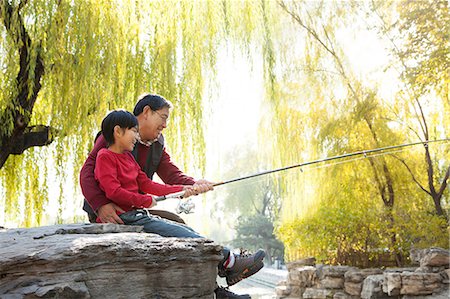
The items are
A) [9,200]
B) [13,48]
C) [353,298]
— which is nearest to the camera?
[13,48]

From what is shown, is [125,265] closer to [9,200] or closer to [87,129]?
[87,129]

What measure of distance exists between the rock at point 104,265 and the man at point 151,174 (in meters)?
0.18

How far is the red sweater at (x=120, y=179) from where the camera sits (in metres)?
2.21

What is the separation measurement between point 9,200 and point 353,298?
4798mm

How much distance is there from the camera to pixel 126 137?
2.30m

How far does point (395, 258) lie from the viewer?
888 cm

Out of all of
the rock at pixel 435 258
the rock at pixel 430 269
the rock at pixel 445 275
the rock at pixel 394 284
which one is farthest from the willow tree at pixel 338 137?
the rock at pixel 394 284

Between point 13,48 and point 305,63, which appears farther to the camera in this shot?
point 305,63

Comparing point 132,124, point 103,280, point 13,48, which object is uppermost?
point 13,48

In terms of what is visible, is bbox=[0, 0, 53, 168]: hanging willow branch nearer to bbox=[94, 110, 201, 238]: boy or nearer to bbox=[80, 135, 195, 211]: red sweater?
bbox=[80, 135, 195, 211]: red sweater

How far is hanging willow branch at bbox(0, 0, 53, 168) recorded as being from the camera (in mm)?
5195

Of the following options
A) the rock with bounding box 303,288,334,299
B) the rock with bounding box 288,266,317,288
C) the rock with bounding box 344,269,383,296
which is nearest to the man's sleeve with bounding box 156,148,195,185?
the rock with bounding box 344,269,383,296

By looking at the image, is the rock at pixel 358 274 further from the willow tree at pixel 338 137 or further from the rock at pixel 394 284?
the rock at pixel 394 284

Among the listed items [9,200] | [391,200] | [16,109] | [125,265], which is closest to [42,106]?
[16,109]
